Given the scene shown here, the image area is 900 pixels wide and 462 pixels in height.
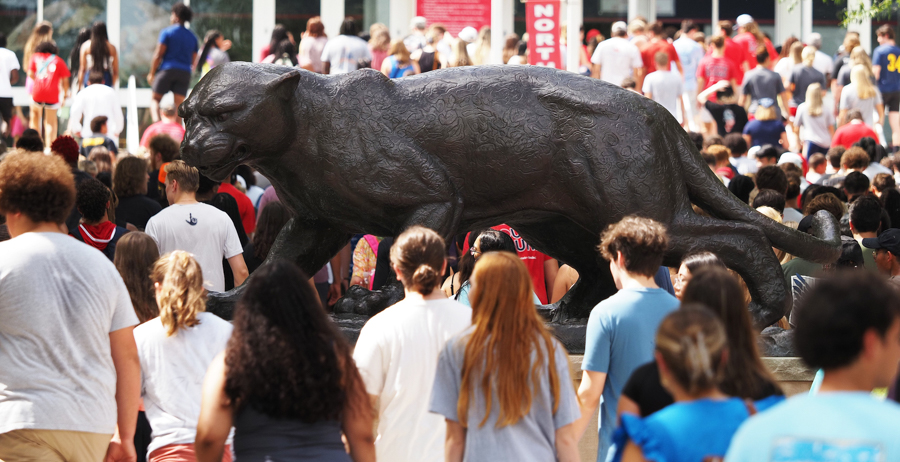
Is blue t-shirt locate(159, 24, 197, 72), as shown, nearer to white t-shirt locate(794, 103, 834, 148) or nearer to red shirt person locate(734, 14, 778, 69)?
red shirt person locate(734, 14, 778, 69)

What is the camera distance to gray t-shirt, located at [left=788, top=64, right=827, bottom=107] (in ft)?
50.8

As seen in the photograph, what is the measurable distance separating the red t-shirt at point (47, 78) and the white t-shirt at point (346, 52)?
132 inches

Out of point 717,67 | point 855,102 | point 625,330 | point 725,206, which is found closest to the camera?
point 625,330

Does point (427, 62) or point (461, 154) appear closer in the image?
point (461, 154)

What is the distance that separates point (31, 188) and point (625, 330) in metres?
2.16

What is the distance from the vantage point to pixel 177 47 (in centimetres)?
1512

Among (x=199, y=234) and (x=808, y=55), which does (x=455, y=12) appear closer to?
(x=808, y=55)

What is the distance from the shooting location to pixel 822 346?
8.58 ft

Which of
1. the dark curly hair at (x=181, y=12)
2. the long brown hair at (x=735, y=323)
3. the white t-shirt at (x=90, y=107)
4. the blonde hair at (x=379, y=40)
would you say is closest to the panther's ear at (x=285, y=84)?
the long brown hair at (x=735, y=323)

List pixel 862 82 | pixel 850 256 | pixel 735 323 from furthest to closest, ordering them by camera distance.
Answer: pixel 862 82, pixel 850 256, pixel 735 323

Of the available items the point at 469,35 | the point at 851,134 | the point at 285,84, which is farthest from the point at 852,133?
the point at 285,84

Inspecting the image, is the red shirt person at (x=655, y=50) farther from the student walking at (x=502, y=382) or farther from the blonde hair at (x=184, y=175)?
the student walking at (x=502, y=382)

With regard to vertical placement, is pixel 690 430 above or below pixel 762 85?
below

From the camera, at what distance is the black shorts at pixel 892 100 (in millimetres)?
16078
